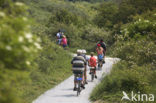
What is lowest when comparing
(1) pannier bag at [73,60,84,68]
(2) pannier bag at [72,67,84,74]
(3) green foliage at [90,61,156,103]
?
(3) green foliage at [90,61,156,103]

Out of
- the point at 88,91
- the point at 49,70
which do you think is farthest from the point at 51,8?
the point at 88,91

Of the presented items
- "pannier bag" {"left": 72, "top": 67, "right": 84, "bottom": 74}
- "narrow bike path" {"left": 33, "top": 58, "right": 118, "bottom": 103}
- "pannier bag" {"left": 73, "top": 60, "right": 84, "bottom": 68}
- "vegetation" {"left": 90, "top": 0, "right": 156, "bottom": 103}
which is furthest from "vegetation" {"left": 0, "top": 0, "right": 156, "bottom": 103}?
"pannier bag" {"left": 73, "top": 60, "right": 84, "bottom": 68}

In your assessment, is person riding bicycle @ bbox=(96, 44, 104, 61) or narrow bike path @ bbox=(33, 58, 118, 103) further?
person riding bicycle @ bbox=(96, 44, 104, 61)

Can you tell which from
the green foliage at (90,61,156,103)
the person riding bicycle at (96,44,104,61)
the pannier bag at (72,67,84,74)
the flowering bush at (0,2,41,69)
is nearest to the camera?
the flowering bush at (0,2,41,69)

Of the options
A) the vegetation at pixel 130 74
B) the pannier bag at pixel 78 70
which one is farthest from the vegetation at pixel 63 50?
the pannier bag at pixel 78 70

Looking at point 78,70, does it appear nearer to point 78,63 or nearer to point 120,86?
point 78,63

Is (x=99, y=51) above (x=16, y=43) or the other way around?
the other way around

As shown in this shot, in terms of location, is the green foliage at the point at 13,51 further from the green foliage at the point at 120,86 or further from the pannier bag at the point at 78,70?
the pannier bag at the point at 78,70

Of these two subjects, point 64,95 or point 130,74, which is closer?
point 130,74

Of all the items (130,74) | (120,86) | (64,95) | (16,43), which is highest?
(16,43)

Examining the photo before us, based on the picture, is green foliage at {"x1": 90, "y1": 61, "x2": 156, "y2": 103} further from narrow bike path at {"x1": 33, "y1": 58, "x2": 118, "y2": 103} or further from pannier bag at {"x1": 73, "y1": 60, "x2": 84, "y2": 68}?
pannier bag at {"x1": 73, "y1": 60, "x2": 84, "y2": 68}

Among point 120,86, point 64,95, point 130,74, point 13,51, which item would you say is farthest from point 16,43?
point 64,95

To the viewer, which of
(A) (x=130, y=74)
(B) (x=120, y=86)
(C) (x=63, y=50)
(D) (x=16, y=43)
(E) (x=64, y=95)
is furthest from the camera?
(C) (x=63, y=50)

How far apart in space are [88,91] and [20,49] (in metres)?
10.2
